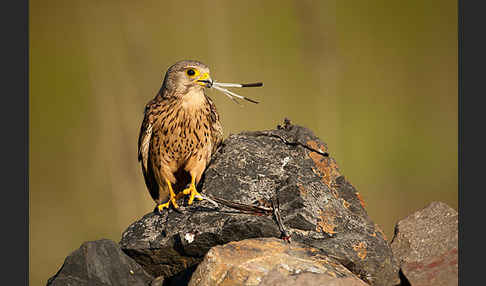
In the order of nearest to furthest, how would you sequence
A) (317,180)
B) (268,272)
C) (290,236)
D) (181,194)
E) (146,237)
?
(268,272)
(290,236)
(146,237)
(317,180)
(181,194)

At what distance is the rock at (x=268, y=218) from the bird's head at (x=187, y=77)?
0.35 meters

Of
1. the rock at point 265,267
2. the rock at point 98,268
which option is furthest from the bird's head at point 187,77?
the rock at point 265,267

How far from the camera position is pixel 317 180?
97.3 inches

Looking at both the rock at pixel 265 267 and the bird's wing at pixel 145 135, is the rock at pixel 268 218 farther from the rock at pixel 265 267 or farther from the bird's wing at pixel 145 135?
the bird's wing at pixel 145 135

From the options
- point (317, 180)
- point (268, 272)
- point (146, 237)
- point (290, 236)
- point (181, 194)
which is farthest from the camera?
point (181, 194)

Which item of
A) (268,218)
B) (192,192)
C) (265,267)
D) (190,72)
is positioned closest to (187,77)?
(190,72)

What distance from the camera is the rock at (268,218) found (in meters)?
2.10

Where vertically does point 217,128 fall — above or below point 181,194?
above

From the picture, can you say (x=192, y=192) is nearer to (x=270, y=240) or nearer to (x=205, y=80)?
(x=205, y=80)

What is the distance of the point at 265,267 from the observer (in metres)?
1.73

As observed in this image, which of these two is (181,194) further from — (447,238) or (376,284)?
(447,238)

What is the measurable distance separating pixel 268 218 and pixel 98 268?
2.37 ft

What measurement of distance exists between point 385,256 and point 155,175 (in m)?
1.34

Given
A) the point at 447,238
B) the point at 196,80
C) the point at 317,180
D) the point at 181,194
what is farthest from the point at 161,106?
the point at 447,238
